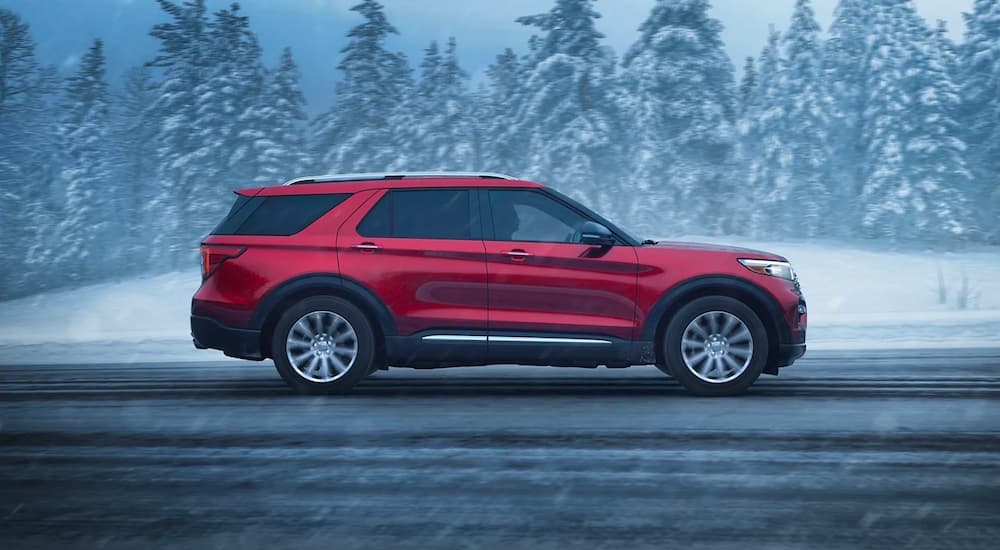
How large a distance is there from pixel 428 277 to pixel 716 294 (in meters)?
2.34

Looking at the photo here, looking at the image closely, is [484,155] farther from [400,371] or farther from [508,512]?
[508,512]

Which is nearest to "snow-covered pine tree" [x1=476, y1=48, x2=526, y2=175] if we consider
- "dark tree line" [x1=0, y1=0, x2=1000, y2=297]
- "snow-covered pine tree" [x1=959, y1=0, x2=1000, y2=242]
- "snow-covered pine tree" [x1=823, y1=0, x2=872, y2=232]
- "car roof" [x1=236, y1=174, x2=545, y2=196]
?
"dark tree line" [x1=0, y1=0, x2=1000, y2=297]

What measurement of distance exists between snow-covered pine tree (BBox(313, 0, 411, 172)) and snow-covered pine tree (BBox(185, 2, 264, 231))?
3.63 metres

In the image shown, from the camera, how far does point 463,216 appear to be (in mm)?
9016

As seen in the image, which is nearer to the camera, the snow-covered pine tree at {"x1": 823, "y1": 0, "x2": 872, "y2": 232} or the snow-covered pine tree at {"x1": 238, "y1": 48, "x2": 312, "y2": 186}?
the snow-covered pine tree at {"x1": 238, "y1": 48, "x2": 312, "y2": 186}

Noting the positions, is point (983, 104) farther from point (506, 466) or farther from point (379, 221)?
point (506, 466)

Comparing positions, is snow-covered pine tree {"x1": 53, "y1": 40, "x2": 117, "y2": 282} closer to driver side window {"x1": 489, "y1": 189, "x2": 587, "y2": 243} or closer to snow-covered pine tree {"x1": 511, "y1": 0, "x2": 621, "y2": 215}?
snow-covered pine tree {"x1": 511, "y1": 0, "x2": 621, "y2": 215}

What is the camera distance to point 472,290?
875 cm

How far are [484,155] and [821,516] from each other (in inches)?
1902

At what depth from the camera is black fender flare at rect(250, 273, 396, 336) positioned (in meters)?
8.81

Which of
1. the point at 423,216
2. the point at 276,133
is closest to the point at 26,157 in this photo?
the point at 276,133

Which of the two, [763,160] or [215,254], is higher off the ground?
[763,160]

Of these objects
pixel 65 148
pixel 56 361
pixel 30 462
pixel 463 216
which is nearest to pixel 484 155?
pixel 65 148

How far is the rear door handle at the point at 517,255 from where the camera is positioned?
343 inches
